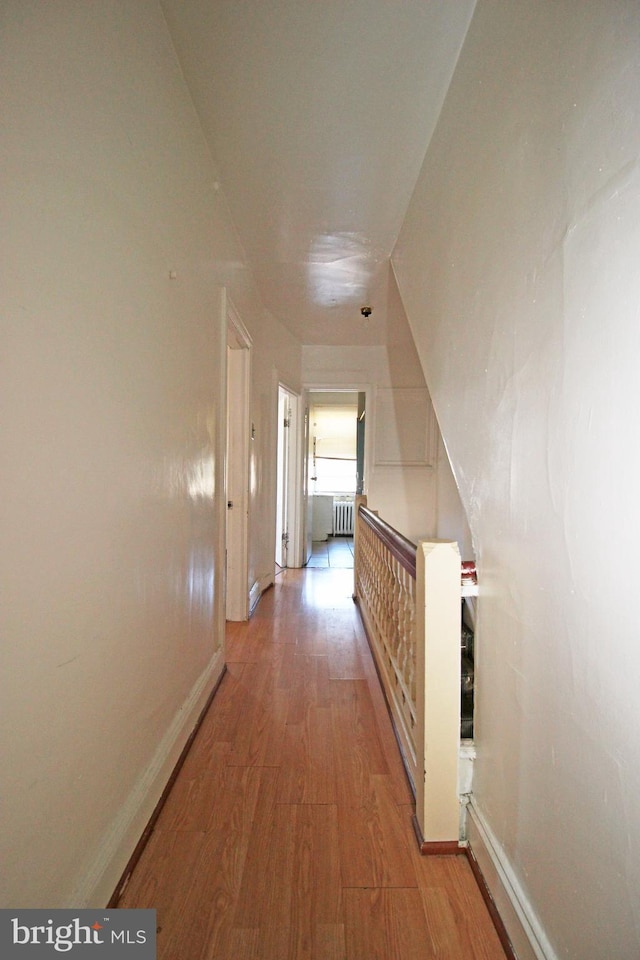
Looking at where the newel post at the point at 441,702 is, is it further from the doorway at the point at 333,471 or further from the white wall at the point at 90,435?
the doorway at the point at 333,471

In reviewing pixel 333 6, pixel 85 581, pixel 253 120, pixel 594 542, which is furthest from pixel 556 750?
pixel 253 120

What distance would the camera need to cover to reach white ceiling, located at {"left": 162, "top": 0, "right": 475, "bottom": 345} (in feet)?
4.78

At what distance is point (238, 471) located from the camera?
3266mm

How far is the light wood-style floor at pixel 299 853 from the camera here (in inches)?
43.4

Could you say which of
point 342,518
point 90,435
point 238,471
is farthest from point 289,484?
point 90,435

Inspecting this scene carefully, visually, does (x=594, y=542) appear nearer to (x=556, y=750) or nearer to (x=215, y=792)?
(x=556, y=750)

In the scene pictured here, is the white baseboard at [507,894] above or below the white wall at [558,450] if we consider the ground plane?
below

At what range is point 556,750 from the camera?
35.4 inches

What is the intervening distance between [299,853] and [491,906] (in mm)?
513

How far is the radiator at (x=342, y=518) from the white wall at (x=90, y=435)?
6.61 metres

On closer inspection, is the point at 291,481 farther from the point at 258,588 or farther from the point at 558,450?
the point at 558,450

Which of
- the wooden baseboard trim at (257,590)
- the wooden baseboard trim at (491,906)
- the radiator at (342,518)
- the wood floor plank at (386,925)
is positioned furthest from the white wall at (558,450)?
the radiator at (342,518)

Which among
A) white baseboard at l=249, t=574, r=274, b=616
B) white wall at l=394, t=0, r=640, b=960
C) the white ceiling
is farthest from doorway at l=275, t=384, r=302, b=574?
white wall at l=394, t=0, r=640, b=960

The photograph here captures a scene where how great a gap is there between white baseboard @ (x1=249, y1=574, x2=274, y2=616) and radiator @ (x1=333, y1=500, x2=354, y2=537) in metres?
3.93
